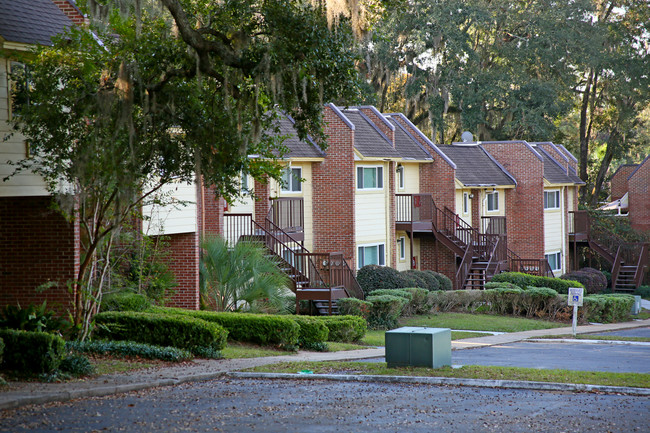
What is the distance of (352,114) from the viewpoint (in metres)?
33.8

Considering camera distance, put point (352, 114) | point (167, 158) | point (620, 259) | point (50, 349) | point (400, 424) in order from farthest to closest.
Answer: point (620, 259), point (352, 114), point (167, 158), point (50, 349), point (400, 424)

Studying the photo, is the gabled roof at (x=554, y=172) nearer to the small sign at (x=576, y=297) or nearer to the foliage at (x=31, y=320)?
the small sign at (x=576, y=297)

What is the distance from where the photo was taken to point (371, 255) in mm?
32656

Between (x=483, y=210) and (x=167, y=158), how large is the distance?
94.5 feet

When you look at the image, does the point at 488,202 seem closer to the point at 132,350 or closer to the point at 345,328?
the point at 345,328

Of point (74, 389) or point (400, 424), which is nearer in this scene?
point (400, 424)

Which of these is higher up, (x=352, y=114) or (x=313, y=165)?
(x=352, y=114)

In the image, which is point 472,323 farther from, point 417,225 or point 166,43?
point 166,43

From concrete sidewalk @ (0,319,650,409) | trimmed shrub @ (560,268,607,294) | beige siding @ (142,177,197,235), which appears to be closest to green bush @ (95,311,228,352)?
concrete sidewalk @ (0,319,650,409)

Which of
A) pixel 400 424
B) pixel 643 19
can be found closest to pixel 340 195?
Answer: pixel 400 424

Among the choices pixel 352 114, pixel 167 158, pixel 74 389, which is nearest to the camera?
pixel 74 389

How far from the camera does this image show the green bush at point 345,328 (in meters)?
21.0

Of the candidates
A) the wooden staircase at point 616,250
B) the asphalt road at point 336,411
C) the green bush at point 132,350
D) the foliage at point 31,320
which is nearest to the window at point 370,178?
the green bush at point 132,350

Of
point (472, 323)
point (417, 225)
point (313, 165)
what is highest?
point (313, 165)
